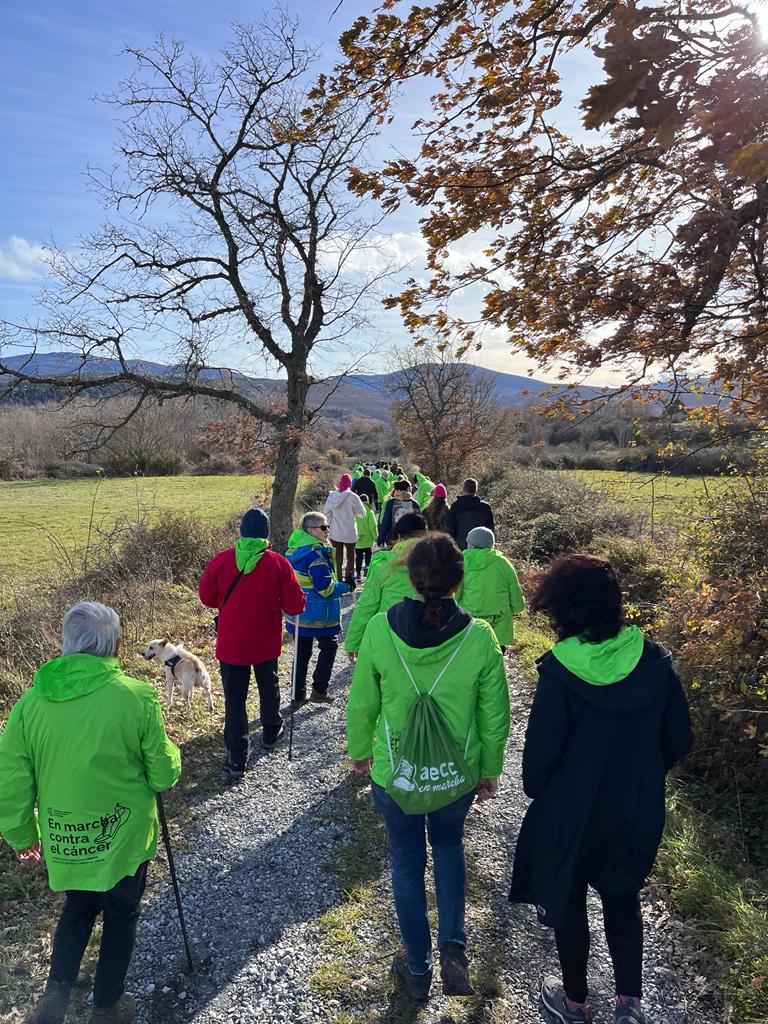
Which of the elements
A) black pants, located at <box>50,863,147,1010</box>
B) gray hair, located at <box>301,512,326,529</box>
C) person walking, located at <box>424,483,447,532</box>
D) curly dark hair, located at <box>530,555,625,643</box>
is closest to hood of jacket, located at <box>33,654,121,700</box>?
black pants, located at <box>50,863,147,1010</box>

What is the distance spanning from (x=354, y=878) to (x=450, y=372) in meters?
24.2

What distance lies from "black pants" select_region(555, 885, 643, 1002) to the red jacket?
287 cm

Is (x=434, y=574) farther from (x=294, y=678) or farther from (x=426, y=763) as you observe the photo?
(x=294, y=678)

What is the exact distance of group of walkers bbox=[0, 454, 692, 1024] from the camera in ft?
7.32

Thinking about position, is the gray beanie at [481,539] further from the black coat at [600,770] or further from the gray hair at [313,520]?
the black coat at [600,770]

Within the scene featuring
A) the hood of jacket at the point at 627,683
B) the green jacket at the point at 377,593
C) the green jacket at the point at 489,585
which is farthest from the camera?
the green jacket at the point at 489,585

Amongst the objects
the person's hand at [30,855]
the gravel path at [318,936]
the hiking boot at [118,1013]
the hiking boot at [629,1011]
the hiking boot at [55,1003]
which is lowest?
the gravel path at [318,936]

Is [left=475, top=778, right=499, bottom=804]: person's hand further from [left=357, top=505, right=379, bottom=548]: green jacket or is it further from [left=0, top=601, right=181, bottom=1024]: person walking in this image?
[left=357, top=505, right=379, bottom=548]: green jacket

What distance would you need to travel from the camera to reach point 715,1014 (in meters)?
2.75

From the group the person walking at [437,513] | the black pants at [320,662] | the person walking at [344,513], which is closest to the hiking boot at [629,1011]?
the black pants at [320,662]

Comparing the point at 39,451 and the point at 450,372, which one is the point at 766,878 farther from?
the point at 39,451

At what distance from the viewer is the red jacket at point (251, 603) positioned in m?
4.56

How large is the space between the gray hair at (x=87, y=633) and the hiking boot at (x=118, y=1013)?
162 cm

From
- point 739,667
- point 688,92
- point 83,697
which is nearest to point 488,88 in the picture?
point 688,92
